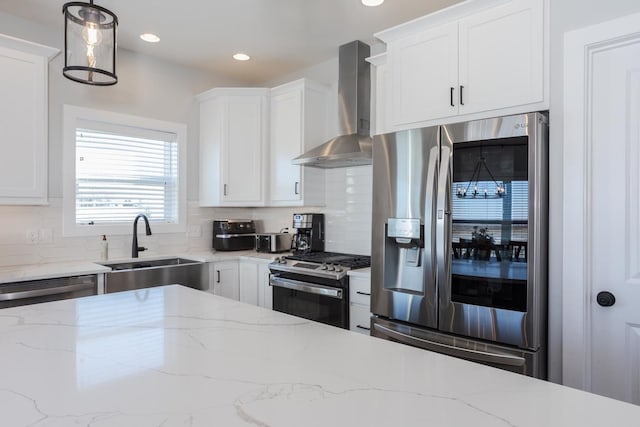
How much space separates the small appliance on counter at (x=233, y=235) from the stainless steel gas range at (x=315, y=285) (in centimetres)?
85

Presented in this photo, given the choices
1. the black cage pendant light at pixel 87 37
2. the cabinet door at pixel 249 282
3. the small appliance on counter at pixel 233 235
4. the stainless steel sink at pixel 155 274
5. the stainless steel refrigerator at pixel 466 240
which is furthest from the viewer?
the small appliance on counter at pixel 233 235

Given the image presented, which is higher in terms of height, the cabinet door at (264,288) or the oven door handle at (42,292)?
the oven door handle at (42,292)

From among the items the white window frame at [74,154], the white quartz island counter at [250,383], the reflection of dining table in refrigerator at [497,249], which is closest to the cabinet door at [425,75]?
the reflection of dining table in refrigerator at [497,249]

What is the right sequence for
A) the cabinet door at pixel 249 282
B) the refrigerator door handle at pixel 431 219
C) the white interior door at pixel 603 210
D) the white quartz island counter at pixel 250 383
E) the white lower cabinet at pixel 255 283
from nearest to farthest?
the white quartz island counter at pixel 250 383 → the white interior door at pixel 603 210 → the refrigerator door handle at pixel 431 219 → the white lower cabinet at pixel 255 283 → the cabinet door at pixel 249 282

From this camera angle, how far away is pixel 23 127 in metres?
2.78

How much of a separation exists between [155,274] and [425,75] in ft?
7.94

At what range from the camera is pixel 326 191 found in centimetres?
379

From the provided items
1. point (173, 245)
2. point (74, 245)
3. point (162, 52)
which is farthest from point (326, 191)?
point (74, 245)

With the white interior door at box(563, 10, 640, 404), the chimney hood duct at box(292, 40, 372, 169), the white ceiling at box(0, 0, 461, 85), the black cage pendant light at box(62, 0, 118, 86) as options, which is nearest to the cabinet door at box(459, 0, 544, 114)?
the white interior door at box(563, 10, 640, 404)

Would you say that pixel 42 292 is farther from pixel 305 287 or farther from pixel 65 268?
pixel 305 287

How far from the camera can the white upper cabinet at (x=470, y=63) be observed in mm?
2014

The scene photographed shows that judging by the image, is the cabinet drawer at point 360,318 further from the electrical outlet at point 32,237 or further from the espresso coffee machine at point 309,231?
the electrical outlet at point 32,237

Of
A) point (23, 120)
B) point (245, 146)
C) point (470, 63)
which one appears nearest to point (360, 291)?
point (470, 63)

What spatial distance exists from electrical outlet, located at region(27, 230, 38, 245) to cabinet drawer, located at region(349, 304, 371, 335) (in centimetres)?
242
